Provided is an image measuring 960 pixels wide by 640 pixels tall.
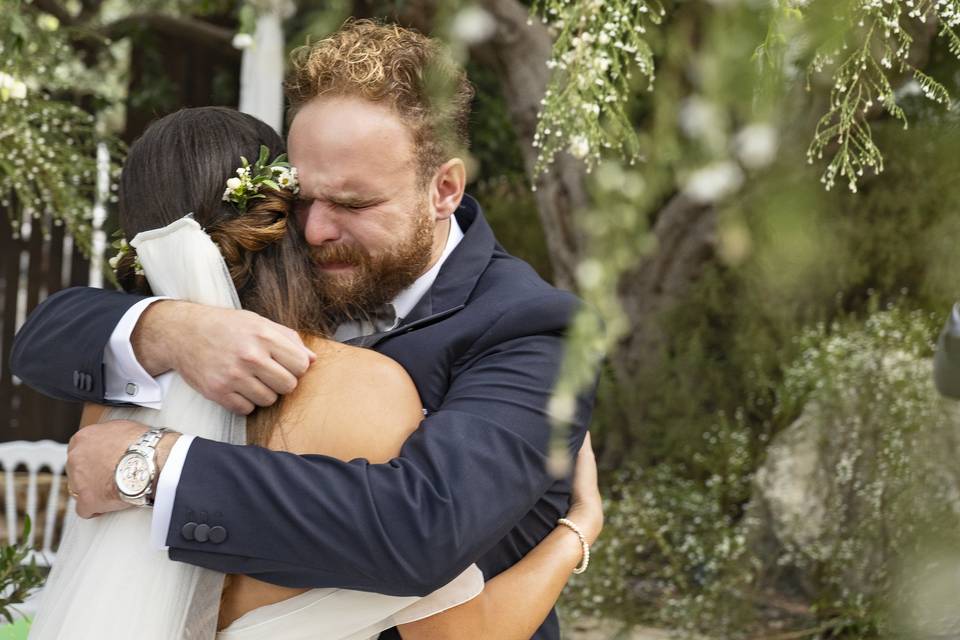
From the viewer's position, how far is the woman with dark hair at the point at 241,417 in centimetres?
138

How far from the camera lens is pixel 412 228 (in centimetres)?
169

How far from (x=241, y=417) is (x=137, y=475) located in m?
0.16

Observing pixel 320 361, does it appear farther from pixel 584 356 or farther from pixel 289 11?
pixel 289 11

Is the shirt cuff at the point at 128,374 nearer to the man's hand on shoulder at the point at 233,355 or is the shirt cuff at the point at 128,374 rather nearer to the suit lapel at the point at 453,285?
the man's hand on shoulder at the point at 233,355

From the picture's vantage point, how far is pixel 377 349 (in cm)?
163

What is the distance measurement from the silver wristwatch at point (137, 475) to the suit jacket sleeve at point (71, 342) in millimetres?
174

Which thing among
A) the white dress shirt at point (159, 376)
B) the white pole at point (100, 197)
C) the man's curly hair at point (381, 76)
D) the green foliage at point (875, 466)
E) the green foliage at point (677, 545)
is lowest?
the green foliage at point (677, 545)

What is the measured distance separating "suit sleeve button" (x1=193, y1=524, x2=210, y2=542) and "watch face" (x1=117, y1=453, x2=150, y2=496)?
9 centimetres

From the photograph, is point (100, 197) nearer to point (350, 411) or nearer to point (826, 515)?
point (826, 515)

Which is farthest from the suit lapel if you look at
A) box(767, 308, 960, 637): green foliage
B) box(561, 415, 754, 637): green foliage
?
box(561, 415, 754, 637): green foliage

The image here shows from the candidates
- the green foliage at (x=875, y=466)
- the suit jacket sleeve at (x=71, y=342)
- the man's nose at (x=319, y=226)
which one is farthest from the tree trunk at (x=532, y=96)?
the suit jacket sleeve at (x=71, y=342)

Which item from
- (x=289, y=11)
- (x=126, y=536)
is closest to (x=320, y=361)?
(x=126, y=536)

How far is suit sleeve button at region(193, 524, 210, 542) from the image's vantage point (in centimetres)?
130

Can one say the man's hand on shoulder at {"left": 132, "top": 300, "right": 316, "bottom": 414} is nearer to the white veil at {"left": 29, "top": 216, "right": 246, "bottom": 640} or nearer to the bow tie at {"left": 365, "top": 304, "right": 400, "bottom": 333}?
the white veil at {"left": 29, "top": 216, "right": 246, "bottom": 640}
